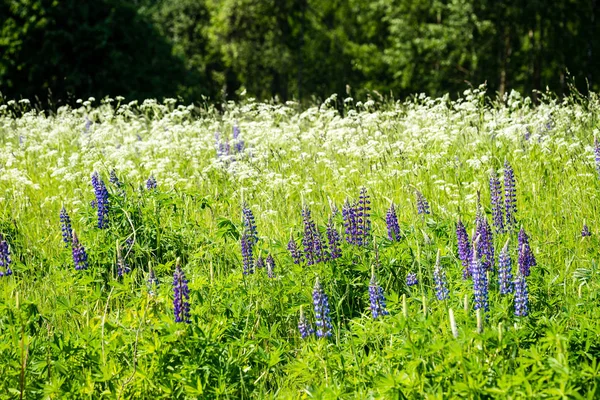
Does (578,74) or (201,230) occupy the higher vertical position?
(201,230)

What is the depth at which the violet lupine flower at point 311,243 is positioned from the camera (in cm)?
396

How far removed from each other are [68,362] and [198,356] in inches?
28.0

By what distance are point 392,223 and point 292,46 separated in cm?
2754

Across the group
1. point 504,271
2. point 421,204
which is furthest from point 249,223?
point 504,271

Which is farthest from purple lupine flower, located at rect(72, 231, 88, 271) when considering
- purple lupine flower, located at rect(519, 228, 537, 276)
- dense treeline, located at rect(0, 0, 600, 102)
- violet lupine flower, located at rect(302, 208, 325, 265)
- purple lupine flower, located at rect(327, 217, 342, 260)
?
dense treeline, located at rect(0, 0, 600, 102)

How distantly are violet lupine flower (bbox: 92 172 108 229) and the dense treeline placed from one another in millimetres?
6457

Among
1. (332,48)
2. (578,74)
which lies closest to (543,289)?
(578,74)

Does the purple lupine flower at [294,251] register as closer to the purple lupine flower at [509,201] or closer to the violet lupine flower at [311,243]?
the violet lupine flower at [311,243]

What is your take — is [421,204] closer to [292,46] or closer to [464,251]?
[464,251]

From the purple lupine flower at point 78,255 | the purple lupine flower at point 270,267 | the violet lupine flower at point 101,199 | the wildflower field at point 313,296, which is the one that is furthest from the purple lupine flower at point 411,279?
the violet lupine flower at point 101,199

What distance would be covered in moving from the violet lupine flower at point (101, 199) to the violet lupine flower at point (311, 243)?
162 cm

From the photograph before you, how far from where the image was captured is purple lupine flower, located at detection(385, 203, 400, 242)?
4254mm

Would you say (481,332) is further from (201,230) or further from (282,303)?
(201,230)

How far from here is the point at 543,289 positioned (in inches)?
149
